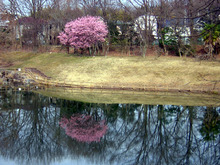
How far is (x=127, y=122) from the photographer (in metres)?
14.4

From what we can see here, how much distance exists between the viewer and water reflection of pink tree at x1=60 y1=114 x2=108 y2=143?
11899 millimetres

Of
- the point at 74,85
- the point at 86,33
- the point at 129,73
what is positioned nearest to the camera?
the point at 74,85

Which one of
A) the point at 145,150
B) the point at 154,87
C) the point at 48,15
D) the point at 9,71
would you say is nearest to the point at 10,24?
the point at 48,15

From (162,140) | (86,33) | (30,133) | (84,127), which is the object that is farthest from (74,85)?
(162,140)

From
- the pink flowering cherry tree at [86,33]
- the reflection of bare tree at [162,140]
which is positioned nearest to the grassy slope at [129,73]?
the pink flowering cherry tree at [86,33]

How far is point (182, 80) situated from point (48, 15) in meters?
34.0

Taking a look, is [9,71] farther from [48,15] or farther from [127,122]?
[48,15]

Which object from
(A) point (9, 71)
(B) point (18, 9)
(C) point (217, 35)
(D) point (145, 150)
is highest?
(B) point (18, 9)

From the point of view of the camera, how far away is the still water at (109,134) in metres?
9.90

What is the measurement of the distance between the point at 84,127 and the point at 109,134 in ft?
5.19

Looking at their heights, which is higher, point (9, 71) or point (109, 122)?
point (9, 71)

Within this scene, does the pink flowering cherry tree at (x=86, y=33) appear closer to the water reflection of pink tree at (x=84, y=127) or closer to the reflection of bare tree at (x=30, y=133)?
the reflection of bare tree at (x=30, y=133)

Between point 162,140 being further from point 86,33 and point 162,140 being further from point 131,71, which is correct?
point 86,33

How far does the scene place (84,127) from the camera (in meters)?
13.3
